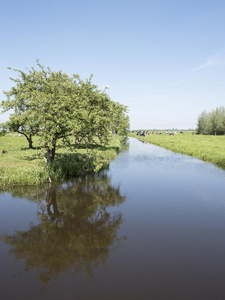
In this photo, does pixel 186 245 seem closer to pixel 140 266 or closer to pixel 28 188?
pixel 140 266

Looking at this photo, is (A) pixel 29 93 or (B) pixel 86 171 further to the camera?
(B) pixel 86 171

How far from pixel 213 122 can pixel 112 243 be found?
476 ft

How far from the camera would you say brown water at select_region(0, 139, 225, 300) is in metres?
8.88

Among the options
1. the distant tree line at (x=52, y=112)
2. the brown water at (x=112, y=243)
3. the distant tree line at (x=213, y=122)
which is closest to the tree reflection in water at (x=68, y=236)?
the brown water at (x=112, y=243)

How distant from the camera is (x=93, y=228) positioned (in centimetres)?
1416

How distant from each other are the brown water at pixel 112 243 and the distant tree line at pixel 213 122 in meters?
126

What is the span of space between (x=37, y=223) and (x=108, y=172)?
1713cm

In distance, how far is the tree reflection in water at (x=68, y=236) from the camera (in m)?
10.5

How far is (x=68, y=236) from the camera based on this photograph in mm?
13062

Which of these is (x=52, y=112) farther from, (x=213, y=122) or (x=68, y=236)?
(x=213, y=122)

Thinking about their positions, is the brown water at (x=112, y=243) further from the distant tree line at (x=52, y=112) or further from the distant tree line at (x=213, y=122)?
the distant tree line at (x=213, y=122)

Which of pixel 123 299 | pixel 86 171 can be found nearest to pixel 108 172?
pixel 86 171

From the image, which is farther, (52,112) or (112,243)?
(52,112)

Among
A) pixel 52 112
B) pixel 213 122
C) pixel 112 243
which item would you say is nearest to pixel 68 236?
pixel 112 243
